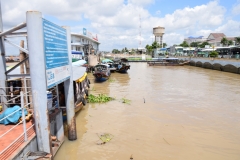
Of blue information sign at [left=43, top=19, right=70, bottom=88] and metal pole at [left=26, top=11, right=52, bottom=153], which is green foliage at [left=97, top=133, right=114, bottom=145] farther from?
blue information sign at [left=43, top=19, right=70, bottom=88]

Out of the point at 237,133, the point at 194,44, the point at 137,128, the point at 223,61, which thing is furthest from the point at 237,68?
the point at 194,44

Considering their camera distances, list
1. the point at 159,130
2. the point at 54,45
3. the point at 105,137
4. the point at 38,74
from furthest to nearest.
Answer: the point at 159,130
the point at 105,137
the point at 54,45
the point at 38,74

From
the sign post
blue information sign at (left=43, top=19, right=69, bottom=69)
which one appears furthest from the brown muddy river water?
blue information sign at (left=43, top=19, right=69, bottom=69)

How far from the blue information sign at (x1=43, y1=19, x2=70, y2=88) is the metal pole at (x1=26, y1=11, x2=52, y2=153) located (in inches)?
9.1

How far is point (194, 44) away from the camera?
80.5 m

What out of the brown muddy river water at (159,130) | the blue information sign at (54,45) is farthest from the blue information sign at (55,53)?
Answer: the brown muddy river water at (159,130)

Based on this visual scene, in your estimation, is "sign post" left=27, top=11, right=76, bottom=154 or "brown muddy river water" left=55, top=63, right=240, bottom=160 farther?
"brown muddy river water" left=55, top=63, right=240, bottom=160

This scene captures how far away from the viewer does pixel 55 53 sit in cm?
528

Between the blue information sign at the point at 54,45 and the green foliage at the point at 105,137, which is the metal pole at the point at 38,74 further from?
the green foliage at the point at 105,137

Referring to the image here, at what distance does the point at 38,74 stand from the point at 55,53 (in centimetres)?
104

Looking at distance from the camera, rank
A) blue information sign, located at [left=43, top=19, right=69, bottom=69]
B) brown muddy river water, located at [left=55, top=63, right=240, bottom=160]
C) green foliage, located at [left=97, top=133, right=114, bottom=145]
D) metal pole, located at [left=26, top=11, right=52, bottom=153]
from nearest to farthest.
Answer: metal pole, located at [left=26, top=11, right=52, bottom=153]
blue information sign, located at [left=43, top=19, right=69, bottom=69]
brown muddy river water, located at [left=55, top=63, right=240, bottom=160]
green foliage, located at [left=97, top=133, right=114, bottom=145]

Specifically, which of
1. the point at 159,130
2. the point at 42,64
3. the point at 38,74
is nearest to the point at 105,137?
the point at 159,130

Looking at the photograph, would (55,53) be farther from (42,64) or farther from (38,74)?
(38,74)

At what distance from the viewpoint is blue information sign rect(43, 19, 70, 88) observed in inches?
188
